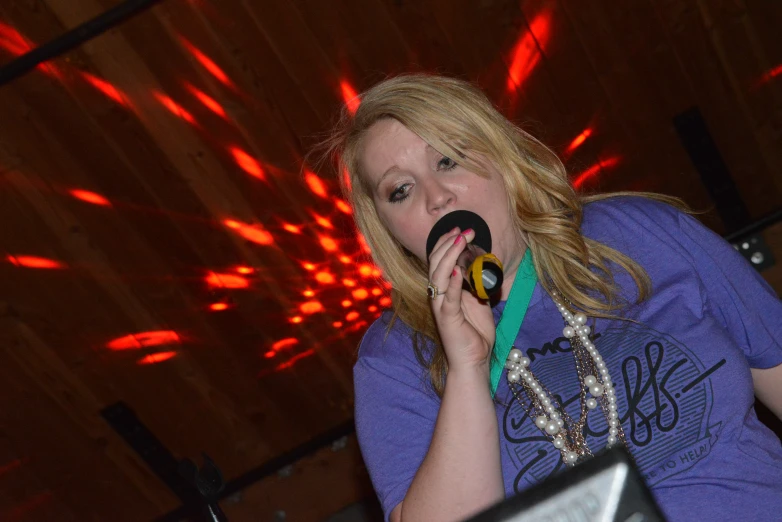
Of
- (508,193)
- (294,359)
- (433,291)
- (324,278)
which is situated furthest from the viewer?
(294,359)

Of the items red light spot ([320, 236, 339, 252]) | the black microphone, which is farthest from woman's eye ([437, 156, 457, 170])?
red light spot ([320, 236, 339, 252])

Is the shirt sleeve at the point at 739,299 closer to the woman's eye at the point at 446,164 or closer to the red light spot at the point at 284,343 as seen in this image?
the woman's eye at the point at 446,164

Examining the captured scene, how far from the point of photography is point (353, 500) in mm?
3535

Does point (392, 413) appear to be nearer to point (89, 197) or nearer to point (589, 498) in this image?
point (589, 498)

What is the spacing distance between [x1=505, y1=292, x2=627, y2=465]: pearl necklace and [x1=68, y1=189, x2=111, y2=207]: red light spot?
1989 mm

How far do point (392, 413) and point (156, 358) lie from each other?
1986mm

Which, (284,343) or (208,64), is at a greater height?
(208,64)

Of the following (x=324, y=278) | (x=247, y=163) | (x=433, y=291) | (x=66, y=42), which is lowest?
(x=433, y=291)

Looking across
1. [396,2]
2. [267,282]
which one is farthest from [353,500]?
[396,2]

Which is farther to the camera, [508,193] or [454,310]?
[508,193]

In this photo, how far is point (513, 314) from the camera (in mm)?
1503

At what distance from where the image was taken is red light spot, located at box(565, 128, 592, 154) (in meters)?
3.19

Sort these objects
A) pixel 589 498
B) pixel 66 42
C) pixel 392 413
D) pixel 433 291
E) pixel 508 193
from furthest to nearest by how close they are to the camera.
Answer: pixel 66 42, pixel 508 193, pixel 392 413, pixel 433 291, pixel 589 498

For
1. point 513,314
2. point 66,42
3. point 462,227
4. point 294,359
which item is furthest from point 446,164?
point 294,359
